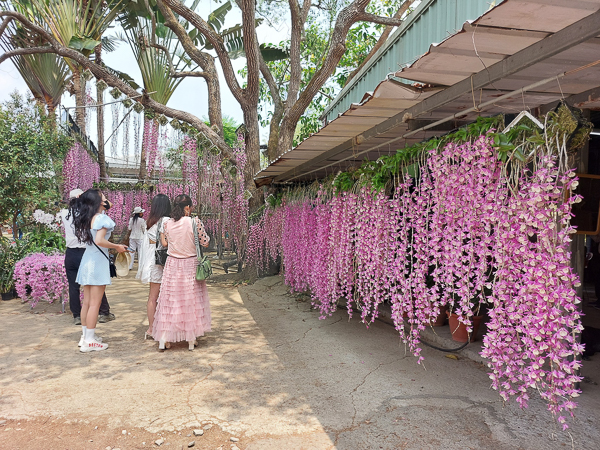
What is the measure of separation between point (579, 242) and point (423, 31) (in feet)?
12.7

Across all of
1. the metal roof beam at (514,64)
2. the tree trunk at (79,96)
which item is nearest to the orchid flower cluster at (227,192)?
the tree trunk at (79,96)

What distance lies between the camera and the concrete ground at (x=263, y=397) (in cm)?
→ 278

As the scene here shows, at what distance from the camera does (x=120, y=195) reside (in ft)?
47.5

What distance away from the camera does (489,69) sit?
2.51 m

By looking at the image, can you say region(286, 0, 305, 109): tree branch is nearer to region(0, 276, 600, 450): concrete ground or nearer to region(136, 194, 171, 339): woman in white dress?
region(136, 194, 171, 339): woman in white dress

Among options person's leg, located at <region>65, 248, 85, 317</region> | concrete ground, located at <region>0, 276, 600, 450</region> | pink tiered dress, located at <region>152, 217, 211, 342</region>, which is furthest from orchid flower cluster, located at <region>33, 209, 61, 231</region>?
pink tiered dress, located at <region>152, 217, 211, 342</region>

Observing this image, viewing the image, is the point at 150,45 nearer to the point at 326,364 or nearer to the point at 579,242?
the point at 326,364

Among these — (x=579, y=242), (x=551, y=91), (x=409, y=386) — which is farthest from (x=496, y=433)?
(x=551, y=91)

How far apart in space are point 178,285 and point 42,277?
11.1 ft

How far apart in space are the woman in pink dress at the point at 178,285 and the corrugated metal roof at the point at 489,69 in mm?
1750

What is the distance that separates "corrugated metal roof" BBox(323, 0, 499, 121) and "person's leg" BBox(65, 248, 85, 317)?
16.0 ft

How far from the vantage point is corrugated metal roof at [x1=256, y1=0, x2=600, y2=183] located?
74.0 inches

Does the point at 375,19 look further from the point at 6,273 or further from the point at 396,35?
the point at 6,273

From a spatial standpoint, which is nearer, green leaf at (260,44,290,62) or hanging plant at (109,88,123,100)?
hanging plant at (109,88,123,100)
